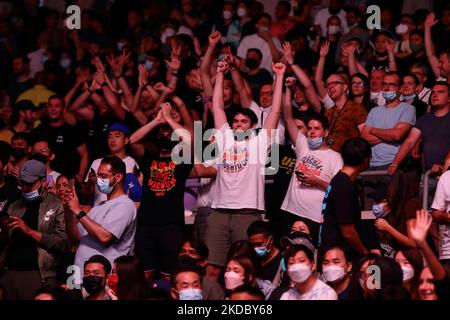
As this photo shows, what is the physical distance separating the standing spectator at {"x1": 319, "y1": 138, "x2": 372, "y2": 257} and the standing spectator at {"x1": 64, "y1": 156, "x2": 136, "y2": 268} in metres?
2.03

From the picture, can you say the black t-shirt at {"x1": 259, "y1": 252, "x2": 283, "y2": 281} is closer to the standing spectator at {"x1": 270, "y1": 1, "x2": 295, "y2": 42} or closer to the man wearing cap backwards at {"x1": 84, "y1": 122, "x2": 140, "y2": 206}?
the man wearing cap backwards at {"x1": 84, "y1": 122, "x2": 140, "y2": 206}

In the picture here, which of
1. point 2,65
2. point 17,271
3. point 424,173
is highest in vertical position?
point 2,65

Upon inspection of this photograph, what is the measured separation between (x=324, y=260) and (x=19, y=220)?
126 inches

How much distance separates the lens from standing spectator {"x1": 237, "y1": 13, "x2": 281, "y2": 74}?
1808 cm

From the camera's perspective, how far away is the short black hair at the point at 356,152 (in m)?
12.0

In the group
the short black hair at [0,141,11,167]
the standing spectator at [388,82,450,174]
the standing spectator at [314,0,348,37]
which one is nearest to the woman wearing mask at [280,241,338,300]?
the standing spectator at [388,82,450,174]

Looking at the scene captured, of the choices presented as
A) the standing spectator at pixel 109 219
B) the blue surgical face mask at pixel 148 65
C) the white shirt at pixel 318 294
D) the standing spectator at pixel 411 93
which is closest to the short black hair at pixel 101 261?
the standing spectator at pixel 109 219

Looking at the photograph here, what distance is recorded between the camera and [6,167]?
15.2m

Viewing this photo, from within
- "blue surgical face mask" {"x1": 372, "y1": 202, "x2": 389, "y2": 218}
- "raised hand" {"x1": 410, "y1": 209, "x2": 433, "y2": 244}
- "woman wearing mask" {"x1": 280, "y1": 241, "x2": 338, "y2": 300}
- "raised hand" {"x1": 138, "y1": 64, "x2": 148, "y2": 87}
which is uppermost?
"raised hand" {"x1": 138, "y1": 64, "x2": 148, "y2": 87}

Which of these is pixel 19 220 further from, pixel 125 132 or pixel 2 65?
pixel 2 65

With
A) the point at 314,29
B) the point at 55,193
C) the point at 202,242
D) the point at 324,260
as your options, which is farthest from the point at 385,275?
the point at 314,29

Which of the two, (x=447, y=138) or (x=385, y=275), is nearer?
(x=385, y=275)

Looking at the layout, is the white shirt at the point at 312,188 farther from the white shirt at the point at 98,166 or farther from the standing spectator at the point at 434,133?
the white shirt at the point at 98,166

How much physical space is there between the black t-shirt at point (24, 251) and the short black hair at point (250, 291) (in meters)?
2.93
